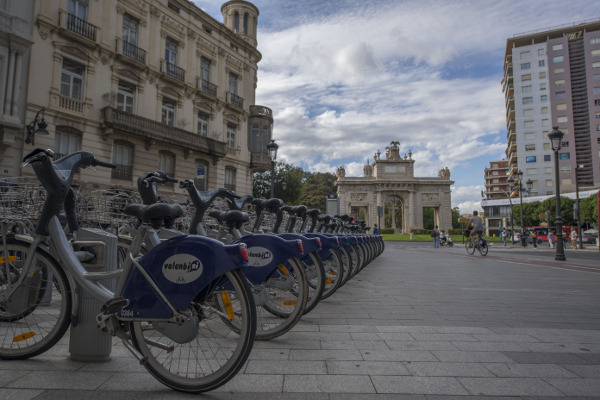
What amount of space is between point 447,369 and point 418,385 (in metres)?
0.41

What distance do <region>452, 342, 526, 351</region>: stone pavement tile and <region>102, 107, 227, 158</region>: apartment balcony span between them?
1796 centimetres

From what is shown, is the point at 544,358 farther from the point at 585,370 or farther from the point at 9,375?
the point at 9,375

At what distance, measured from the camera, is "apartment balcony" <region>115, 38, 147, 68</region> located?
19.1 metres

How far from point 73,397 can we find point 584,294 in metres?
6.95

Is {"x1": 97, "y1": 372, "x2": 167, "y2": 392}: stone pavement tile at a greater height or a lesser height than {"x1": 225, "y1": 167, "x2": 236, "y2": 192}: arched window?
lesser

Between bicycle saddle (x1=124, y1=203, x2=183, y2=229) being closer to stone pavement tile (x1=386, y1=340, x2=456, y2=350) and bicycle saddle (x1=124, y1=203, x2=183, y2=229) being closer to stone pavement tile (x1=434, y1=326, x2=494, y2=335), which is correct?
stone pavement tile (x1=386, y1=340, x2=456, y2=350)

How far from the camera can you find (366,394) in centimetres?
232

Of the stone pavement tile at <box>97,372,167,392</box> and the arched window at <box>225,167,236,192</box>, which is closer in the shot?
the stone pavement tile at <box>97,372,167,392</box>

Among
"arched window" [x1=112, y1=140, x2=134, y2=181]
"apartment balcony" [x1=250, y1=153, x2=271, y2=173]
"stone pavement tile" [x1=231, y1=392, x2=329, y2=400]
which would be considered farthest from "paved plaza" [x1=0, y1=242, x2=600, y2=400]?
"apartment balcony" [x1=250, y1=153, x2=271, y2=173]

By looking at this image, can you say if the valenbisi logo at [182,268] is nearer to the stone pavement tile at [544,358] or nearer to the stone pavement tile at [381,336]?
the stone pavement tile at [381,336]

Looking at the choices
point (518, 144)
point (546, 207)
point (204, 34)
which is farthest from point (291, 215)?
point (518, 144)

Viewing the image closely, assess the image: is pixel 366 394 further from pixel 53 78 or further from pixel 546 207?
pixel 546 207

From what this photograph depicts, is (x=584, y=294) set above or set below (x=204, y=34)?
below

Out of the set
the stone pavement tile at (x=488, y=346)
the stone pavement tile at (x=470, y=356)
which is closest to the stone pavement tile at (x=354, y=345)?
the stone pavement tile at (x=470, y=356)
